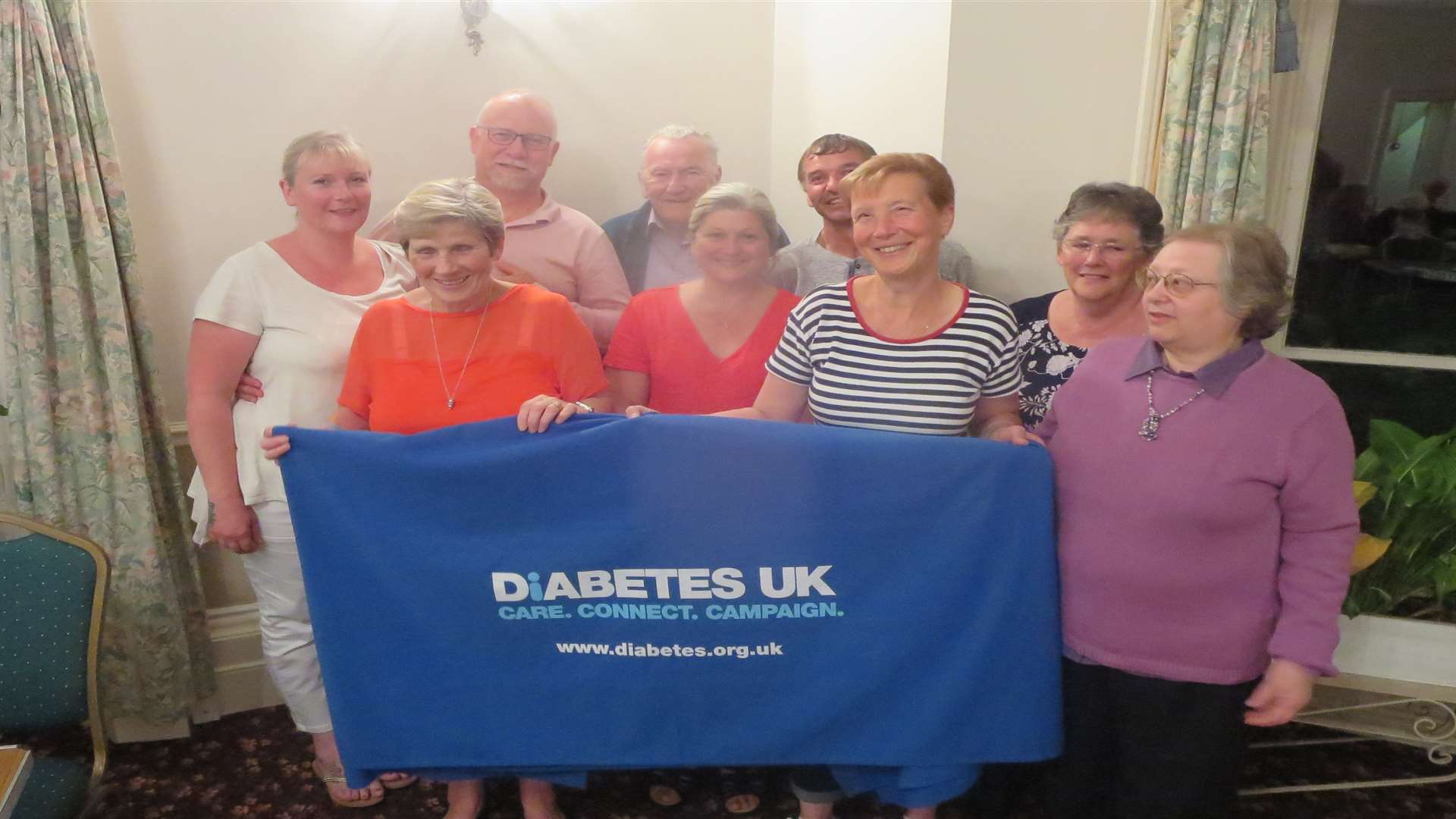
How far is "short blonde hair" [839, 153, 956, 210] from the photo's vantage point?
64.0 inches

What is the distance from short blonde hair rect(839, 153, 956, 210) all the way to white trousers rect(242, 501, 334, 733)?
155 cm

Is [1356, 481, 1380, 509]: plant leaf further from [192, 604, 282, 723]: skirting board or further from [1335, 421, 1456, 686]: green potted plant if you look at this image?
[192, 604, 282, 723]: skirting board

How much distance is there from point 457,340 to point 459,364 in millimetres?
52

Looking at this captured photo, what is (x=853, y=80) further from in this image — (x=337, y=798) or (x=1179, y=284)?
(x=337, y=798)

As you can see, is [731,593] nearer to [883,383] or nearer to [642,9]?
[883,383]

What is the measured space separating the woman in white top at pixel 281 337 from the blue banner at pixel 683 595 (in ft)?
1.46

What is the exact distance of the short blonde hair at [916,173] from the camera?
162cm

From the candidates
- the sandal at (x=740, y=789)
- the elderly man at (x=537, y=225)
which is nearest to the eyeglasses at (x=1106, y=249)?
the elderly man at (x=537, y=225)

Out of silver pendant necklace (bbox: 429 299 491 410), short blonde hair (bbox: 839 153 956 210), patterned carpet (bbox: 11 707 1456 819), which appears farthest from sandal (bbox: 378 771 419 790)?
short blonde hair (bbox: 839 153 956 210)

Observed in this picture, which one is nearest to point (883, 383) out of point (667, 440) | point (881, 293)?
point (881, 293)

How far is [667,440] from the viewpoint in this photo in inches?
63.7

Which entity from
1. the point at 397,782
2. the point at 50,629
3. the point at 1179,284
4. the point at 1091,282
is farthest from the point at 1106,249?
the point at 50,629

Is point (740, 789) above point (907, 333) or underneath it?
underneath

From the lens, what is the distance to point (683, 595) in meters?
1.68
